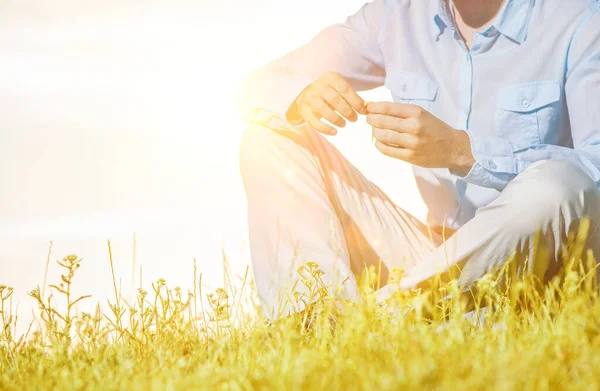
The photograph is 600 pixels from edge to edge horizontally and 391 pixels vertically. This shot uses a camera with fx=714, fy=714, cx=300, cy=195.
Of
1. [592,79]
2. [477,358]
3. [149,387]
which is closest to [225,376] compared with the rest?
[149,387]

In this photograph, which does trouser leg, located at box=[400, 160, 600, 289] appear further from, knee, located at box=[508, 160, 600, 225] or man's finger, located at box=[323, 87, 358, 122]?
man's finger, located at box=[323, 87, 358, 122]

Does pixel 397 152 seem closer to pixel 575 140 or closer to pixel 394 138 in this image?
pixel 394 138

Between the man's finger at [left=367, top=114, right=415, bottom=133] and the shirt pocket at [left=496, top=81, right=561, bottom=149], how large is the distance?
2.02ft

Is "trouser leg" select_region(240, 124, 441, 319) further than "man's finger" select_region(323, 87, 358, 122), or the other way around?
"man's finger" select_region(323, 87, 358, 122)

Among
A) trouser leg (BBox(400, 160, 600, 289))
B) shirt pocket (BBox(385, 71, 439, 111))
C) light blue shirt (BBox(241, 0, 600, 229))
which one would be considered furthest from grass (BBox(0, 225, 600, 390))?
shirt pocket (BBox(385, 71, 439, 111))

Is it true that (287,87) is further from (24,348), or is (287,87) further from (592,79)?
(24,348)

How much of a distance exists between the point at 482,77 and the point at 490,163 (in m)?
0.59

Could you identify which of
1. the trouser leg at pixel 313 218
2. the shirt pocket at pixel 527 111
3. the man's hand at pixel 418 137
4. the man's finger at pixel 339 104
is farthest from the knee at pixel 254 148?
the shirt pocket at pixel 527 111

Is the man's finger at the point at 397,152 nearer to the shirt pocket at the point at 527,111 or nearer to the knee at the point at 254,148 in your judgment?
the knee at the point at 254,148

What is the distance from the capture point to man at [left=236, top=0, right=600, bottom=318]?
210 centimetres

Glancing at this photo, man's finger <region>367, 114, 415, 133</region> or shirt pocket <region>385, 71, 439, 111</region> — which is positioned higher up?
shirt pocket <region>385, 71, 439, 111</region>

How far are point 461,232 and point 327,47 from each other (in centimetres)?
129

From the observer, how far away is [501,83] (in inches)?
108

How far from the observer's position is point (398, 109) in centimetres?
224
